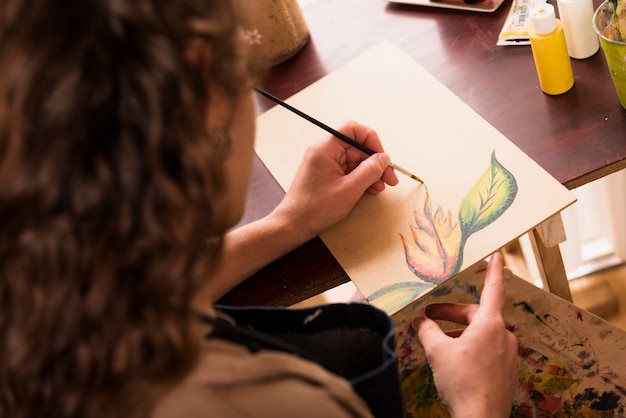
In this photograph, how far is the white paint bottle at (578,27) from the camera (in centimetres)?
90

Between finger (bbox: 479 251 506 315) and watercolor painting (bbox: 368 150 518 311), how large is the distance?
1.8 inches

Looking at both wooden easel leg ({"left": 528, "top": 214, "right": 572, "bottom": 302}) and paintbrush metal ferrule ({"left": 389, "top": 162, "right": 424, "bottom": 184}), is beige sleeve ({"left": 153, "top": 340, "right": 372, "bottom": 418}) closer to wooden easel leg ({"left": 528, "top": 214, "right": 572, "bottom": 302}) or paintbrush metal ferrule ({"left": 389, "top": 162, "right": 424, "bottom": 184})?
paintbrush metal ferrule ({"left": 389, "top": 162, "right": 424, "bottom": 184})

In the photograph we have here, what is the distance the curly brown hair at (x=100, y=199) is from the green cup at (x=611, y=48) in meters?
0.54

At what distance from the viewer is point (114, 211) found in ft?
1.48

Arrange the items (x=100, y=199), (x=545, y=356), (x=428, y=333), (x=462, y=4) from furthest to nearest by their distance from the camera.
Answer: (x=462, y=4) → (x=545, y=356) → (x=428, y=333) → (x=100, y=199)

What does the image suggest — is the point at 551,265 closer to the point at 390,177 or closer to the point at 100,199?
the point at 390,177

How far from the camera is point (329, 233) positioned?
0.91m

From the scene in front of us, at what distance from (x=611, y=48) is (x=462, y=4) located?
1.03 feet

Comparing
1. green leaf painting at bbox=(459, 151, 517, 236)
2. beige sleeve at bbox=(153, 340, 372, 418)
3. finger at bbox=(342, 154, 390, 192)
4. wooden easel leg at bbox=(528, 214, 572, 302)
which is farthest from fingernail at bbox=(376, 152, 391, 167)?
beige sleeve at bbox=(153, 340, 372, 418)

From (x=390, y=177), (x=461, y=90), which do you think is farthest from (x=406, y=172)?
(x=461, y=90)

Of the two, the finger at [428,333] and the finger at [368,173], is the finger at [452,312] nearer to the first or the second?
the finger at [428,333]

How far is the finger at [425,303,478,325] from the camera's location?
0.86 meters

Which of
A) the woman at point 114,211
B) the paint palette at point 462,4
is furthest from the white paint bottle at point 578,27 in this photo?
the woman at point 114,211

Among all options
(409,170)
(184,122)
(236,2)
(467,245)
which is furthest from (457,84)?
(184,122)
